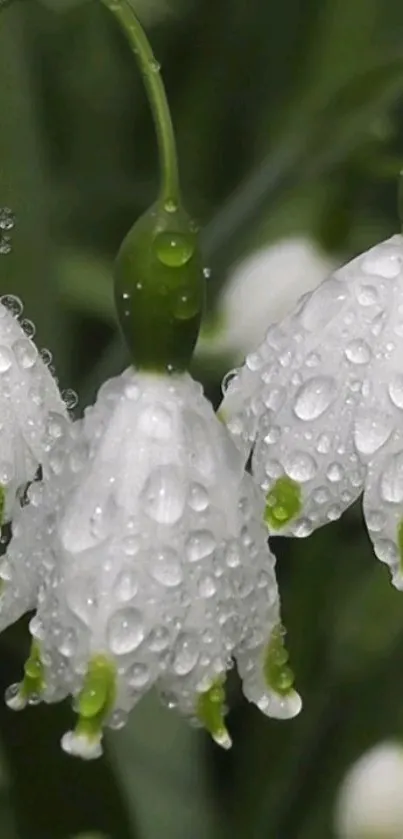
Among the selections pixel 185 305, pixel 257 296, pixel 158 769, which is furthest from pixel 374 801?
pixel 185 305

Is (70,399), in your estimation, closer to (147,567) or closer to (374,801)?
(147,567)

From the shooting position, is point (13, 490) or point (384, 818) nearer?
point (13, 490)

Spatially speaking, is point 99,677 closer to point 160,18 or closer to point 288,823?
point 288,823

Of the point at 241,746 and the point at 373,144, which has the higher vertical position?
the point at 373,144

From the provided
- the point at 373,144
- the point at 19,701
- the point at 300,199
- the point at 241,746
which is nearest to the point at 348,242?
the point at 300,199

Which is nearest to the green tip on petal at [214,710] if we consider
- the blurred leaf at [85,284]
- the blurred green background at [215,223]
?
the blurred green background at [215,223]

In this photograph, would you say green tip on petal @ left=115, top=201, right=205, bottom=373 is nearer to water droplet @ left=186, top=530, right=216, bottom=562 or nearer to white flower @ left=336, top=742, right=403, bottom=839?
water droplet @ left=186, top=530, right=216, bottom=562
